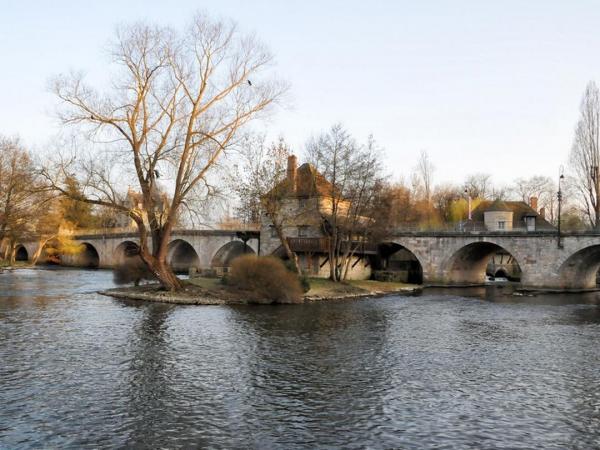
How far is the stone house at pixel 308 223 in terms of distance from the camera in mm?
42906

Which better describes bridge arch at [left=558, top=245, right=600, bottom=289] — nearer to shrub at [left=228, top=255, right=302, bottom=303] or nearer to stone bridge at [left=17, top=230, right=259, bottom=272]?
shrub at [left=228, top=255, right=302, bottom=303]

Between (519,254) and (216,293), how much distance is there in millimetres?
26890

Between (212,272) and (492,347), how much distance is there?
32492 mm

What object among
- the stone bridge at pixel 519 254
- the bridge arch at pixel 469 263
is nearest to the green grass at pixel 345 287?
the stone bridge at pixel 519 254

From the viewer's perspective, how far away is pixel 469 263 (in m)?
53.5

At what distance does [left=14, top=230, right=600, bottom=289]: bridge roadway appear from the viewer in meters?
44.2

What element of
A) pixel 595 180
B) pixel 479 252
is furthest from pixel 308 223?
pixel 595 180

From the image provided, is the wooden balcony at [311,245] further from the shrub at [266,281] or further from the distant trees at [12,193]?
the distant trees at [12,193]

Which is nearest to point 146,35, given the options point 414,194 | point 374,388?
point 374,388

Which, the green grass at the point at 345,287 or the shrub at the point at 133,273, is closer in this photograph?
the green grass at the point at 345,287

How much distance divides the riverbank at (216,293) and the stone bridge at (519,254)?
10.3 meters

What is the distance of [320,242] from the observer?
153 ft

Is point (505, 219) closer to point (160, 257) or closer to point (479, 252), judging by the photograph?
point (479, 252)

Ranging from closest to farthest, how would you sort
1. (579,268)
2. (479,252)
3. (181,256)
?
(579,268), (479,252), (181,256)
